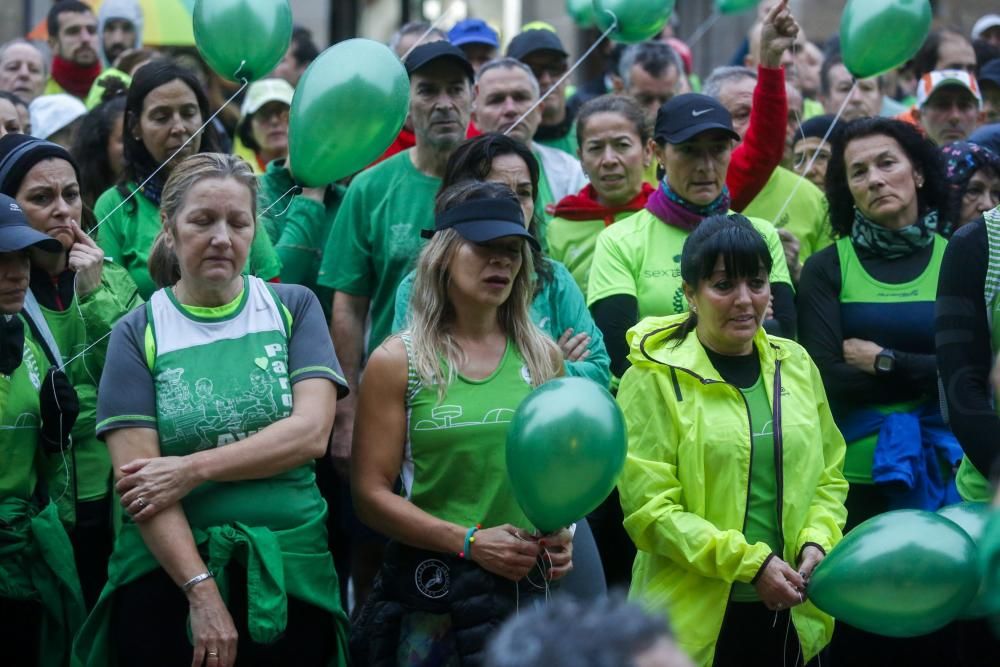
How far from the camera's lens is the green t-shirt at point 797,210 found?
617cm

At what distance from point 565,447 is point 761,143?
96.3 inches

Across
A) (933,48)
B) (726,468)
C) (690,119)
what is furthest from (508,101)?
(933,48)

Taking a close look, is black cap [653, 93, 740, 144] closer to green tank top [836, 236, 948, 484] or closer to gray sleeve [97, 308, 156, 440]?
green tank top [836, 236, 948, 484]

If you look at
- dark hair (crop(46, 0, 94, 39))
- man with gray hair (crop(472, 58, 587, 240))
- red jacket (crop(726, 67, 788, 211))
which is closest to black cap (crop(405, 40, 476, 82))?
man with gray hair (crop(472, 58, 587, 240))

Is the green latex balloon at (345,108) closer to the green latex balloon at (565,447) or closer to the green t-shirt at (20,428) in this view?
the green t-shirt at (20,428)

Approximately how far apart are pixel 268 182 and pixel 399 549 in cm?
159

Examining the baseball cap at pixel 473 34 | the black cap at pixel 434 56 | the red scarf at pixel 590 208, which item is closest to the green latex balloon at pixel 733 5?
the baseball cap at pixel 473 34

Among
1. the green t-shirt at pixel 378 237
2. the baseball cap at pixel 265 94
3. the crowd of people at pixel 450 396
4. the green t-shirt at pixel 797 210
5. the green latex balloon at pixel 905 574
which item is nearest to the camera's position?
the green latex balloon at pixel 905 574

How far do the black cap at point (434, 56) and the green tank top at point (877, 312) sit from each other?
169 centimetres

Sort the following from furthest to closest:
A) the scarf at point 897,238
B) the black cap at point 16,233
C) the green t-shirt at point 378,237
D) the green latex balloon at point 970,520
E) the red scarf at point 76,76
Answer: the red scarf at point 76,76 < the green t-shirt at point 378,237 < the scarf at point 897,238 < the black cap at point 16,233 < the green latex balloon at point 970,520

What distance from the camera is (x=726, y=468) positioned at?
426 cm

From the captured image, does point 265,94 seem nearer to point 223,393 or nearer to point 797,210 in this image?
point 797,210

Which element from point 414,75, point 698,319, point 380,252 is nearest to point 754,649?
point 698,319

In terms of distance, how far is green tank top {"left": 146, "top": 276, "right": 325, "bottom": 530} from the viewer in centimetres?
408
